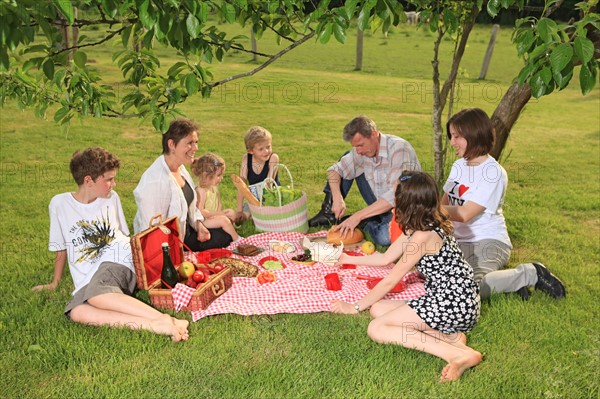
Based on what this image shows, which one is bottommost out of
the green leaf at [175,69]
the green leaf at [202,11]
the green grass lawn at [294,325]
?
the green grass lawn at [294,325]

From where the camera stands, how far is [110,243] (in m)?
4.84

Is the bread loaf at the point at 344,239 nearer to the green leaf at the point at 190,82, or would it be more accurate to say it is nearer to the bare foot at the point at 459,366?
the bare foot at the point at 459,366

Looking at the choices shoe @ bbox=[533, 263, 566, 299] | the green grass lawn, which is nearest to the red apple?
the green grass lawn

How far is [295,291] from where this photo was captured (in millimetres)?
4996

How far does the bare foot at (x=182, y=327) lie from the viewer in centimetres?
425

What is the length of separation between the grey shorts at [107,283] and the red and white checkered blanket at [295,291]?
635 millimetres

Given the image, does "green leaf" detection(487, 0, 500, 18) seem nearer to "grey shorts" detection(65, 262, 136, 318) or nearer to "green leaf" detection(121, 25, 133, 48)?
"green leaf" detection(121, 25, 133, 48)

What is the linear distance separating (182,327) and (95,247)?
1069 millimetres

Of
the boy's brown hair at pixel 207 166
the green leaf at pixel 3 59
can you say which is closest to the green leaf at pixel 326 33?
the green leaf at pixel 3 59

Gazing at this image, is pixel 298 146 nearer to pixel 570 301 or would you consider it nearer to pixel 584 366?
pixel 570 301

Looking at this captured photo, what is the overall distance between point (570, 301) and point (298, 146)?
7.00 m

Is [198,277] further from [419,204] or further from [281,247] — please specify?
[419,204]

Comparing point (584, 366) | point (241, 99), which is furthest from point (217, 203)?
point (241, 99)

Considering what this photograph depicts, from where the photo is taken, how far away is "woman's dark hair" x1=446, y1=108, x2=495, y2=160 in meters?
4.96
